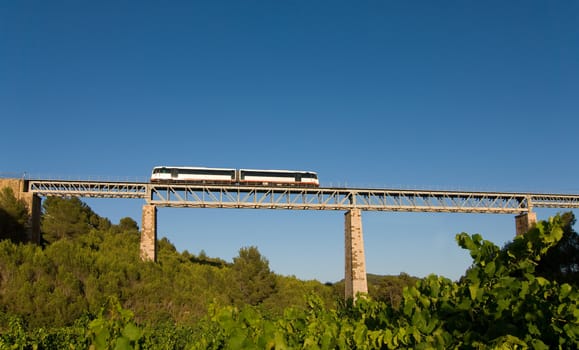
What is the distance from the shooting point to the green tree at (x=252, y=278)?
49.1 m

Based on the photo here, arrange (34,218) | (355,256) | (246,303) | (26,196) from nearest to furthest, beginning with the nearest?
1. (246,303)
2. (26,196)
3. (34,218)
4. (355,256)

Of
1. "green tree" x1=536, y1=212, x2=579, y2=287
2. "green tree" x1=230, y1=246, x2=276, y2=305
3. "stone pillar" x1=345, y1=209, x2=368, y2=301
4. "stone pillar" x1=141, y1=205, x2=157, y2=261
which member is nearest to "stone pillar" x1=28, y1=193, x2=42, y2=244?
"stone pillar" x1=141, y1=205, x2=157, y2=261

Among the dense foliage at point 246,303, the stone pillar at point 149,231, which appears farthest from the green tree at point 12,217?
the stone pillar at point 149,231

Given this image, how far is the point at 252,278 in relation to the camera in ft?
166

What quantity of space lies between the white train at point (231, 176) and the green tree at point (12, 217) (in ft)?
34.6

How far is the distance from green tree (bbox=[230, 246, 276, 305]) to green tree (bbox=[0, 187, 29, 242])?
1918cm

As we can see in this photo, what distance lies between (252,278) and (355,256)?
41.9 feet

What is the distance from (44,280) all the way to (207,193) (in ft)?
49.2

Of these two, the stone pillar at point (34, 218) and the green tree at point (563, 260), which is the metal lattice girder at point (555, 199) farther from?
the stone pillar at point (34, 218)

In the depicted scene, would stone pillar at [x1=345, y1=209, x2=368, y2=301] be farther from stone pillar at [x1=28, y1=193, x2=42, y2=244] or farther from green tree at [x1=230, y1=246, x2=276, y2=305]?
stone pillar at [x1=28, y1=193, x2=42, y2=244]

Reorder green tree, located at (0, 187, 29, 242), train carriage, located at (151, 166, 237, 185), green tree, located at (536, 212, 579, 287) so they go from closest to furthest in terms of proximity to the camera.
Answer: green tree, located at (536, 212, 579, 287)
green tree, located at (0, 187, 29, 242)
train carriage, located at (151, 166, 237, 185)

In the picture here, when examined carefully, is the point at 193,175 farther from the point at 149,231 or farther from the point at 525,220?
the point at 525,220

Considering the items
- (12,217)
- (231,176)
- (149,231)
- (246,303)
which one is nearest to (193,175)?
(231,176)

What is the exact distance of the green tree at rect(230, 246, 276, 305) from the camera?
49.1 m
